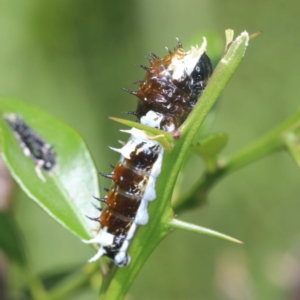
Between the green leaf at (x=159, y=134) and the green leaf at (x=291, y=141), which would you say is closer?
the green leaf at (x=159, y=134)

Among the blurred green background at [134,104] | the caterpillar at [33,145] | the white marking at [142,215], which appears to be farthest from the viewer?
the blurred green background at [134,104]

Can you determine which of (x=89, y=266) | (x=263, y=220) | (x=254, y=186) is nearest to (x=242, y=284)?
(x=263, y=220)

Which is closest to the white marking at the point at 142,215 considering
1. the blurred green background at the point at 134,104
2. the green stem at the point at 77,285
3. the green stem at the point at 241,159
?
the green stem at the point at 241,159

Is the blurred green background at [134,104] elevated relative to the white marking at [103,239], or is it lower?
lower

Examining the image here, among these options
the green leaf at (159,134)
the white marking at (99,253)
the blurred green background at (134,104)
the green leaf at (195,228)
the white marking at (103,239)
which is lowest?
the blurred green background at (134,104)

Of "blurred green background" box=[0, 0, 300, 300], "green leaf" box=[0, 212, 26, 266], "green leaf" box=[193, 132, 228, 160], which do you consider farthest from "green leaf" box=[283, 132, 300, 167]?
"blurred green background" box=[0, 0, 300, 300]

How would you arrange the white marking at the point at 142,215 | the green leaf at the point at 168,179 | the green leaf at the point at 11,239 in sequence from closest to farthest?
the green leaf at the point at 168,179 < the white marking at the point at 142,215 < the green leaf at the point at 11,239

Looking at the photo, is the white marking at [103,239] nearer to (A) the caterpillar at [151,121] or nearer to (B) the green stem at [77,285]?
(A) the caterpillar at [151,121]

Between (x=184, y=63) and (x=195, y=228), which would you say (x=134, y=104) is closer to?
(x=184, y=63)

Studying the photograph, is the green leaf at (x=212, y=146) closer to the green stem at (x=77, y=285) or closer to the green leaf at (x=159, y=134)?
the green leaf at (x=159, y=134)
